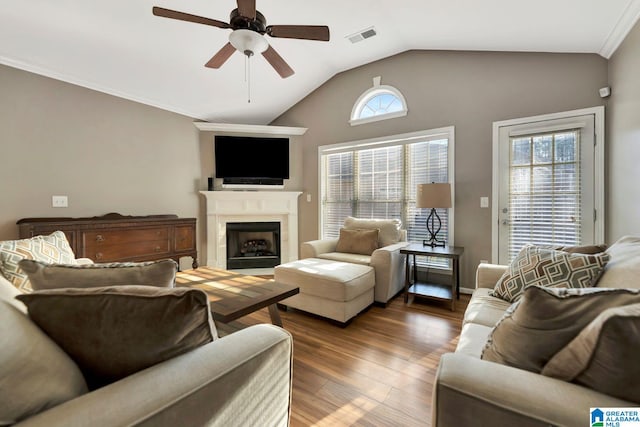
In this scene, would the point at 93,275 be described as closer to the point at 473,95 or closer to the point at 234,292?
the point at 234,292

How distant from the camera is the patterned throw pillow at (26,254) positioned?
130cm

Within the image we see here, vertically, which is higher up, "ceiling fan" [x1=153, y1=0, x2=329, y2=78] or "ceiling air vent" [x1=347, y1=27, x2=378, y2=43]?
"ceiling air vent" [x1=347, y1=27, x2=378, y2=43]

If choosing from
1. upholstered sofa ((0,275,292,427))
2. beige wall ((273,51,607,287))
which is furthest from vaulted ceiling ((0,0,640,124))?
upholstered sofa ((0,275,292,427))

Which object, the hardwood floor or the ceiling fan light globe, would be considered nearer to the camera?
the hardwood floor

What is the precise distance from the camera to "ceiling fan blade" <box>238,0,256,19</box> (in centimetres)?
187

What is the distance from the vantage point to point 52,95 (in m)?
3.02

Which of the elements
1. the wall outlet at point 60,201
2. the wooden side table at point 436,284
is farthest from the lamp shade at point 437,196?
the wall outlet at point 60,201

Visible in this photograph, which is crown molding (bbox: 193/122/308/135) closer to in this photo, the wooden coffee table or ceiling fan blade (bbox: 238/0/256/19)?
ceiling fan blade (bbox: 238/0/256/19)

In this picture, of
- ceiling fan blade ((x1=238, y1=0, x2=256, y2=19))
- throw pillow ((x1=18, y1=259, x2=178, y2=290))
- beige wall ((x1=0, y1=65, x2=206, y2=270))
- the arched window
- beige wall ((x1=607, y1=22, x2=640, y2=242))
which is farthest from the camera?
the arched window

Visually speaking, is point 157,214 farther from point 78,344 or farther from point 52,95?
point 78,344

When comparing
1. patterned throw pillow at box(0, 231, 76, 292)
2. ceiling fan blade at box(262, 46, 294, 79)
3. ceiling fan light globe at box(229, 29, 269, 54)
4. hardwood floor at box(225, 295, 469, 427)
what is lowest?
hardwood floor at box(225, 295, 469, 427)

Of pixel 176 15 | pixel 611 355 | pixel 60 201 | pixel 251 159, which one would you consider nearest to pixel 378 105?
pixel 251 159

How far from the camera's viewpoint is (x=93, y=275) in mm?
892

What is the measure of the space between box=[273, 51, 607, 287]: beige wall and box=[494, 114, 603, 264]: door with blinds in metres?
0.15
